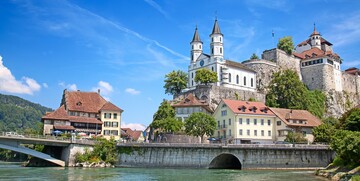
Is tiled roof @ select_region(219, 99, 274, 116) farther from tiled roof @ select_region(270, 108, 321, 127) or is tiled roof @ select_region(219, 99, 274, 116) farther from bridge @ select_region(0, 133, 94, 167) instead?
bridge @ select_region(0, 133, 94, 167)

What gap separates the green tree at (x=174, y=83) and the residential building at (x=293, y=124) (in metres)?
29.8

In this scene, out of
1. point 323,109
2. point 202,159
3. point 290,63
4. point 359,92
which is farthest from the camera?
point 359,92

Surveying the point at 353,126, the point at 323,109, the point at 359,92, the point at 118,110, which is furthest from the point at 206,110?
the point at 359,92

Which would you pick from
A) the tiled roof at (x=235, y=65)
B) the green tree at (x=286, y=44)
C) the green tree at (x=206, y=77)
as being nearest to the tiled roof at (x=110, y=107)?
the green tree at (x=206, y=77)

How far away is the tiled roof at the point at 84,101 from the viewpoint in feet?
248

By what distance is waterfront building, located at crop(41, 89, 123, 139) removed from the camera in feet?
233

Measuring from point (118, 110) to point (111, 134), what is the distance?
5.08 m

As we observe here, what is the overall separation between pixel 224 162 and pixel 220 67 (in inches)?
1367

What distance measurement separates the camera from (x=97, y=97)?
265ft

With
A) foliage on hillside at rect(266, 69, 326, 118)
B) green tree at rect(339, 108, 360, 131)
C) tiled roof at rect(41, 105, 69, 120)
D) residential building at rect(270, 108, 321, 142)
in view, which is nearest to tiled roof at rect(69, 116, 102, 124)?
tiled roof at rect(41, 105, 69, 120)

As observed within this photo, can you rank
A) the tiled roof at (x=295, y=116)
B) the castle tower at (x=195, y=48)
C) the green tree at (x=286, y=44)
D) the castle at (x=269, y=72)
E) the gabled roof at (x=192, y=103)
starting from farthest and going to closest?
the green tree at (x=286, y=44) → the castle tower at (x=195, y=48) → the castle at (x=269, y=72) → the gabled roof at (x=192, y=103) → the tiled roof at (x=295, y=116)

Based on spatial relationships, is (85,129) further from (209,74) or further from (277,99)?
(277,99)

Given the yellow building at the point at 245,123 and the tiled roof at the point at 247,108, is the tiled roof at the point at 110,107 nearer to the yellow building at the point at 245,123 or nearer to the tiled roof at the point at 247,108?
the yellow building at the point at 245,123

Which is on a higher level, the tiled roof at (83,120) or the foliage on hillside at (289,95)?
the foliage on hillside at (289,95)
